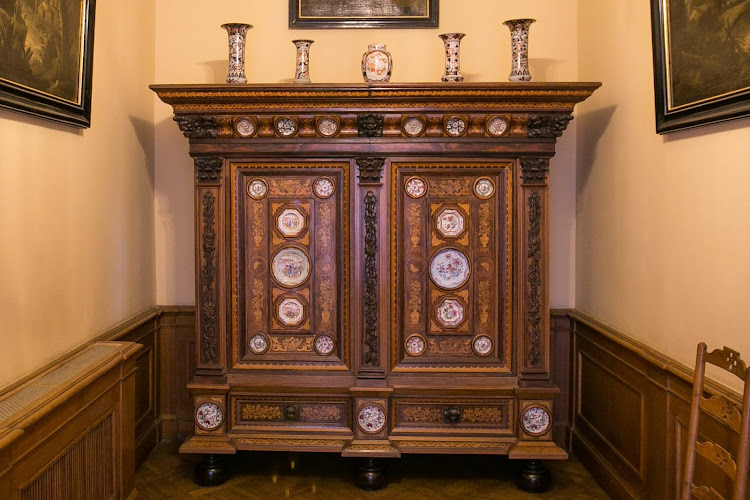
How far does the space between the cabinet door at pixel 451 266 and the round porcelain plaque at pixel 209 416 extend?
0.98m

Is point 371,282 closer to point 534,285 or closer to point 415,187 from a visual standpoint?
point 415,187

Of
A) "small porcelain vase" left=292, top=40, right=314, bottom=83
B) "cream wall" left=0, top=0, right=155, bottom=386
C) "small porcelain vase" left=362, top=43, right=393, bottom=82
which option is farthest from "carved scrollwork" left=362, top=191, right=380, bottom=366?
"cream wall" left=0, top=0, right=155, bottom=386

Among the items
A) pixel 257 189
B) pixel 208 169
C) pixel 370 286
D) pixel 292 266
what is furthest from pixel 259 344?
pixel 208 169

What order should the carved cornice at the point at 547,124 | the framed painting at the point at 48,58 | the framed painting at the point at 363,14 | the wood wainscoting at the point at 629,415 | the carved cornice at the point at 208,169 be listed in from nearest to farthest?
the framed painting at the point at 48,58 < the wood wainscoting at the point at 629,415 < the carved cornice at the point at 547,124 < the carved cornice at the point at 208,169 < the framed painting at the point at 363,14

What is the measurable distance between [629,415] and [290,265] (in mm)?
1867

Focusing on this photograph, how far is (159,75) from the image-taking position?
433 centimetres

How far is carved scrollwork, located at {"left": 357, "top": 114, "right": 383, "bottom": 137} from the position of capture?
358 centimetres

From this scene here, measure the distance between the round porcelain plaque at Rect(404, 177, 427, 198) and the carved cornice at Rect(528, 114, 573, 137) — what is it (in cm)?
61

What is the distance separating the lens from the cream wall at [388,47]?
4.28 meters

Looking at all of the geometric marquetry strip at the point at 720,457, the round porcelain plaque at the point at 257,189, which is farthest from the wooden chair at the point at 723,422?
the round porcelain plaque at the point at 257,189

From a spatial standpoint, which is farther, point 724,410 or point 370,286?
point 370,286

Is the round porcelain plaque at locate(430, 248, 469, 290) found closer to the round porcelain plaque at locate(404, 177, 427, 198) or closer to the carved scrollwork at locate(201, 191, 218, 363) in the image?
the round porcelain plaque at locate(404, 177, 427, 198)

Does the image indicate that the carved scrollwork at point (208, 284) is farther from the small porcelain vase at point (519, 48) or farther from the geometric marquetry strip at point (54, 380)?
the small porcelain vase at point (519, 48)

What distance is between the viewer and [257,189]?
371cm
